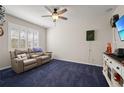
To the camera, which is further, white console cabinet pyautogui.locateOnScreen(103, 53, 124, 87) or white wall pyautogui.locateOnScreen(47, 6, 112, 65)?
white wall pyautogui.locateOnScreen(47, 6, 112, 65)

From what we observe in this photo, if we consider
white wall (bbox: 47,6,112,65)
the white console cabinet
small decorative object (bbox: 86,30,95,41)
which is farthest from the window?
the white console cabinet

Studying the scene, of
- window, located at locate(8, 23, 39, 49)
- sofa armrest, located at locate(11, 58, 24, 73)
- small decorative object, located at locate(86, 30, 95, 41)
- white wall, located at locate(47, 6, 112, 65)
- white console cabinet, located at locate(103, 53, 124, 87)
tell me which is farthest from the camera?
small decorative object, located at locate(86, 30, 95, 41)

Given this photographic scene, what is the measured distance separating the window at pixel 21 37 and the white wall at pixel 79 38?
48.0 inches

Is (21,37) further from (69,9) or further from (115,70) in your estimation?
(115,70)

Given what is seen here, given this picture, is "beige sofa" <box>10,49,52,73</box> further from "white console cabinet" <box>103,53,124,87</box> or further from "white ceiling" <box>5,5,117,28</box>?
"white console cabinet" <box>103,53,124,87</box>

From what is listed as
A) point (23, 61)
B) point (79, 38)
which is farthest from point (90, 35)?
point (23, 61)

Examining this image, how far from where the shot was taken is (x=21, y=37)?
505 centimetres

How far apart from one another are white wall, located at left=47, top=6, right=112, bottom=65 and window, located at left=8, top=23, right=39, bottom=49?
122 cm

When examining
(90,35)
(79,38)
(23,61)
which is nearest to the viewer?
(23,61)

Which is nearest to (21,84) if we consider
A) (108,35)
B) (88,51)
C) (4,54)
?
(4,54)

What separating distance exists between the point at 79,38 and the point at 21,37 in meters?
3.21

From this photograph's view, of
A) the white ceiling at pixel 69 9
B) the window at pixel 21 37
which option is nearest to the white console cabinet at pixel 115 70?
the white ceiling at pixel 69 9

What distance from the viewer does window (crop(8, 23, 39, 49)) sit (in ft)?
14.5

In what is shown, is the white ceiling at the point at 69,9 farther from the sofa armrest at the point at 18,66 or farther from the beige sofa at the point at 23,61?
the sofa armrest at the point at 18,66
